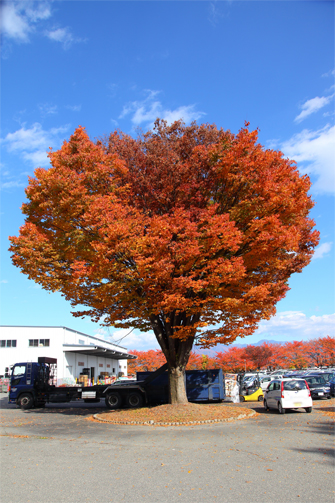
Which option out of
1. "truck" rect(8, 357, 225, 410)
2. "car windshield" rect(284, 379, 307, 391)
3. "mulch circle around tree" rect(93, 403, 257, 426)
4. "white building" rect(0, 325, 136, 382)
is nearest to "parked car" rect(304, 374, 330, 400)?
"truck" rect(8, 357, 225, 410)

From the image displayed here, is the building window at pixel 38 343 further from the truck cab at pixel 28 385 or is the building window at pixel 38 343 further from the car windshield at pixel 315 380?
the car windshield at pixel 315 380

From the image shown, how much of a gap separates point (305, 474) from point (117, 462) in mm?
3636

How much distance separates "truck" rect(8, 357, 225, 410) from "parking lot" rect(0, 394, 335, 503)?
7.75 metres

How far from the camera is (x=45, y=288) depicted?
46.4ft

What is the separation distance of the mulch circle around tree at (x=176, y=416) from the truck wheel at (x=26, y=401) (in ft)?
26.9

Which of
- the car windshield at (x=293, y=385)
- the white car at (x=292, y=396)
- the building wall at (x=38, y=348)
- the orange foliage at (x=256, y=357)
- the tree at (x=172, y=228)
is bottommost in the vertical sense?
the orange foliage at (x=256, y=357)

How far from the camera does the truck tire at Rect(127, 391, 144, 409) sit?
A: 19000mm

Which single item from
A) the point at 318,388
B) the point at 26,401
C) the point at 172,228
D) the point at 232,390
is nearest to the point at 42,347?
the point at 26,401

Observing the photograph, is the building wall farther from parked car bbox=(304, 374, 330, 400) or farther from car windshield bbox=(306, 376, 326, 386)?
parked car bbox=(304, 374, 330, 400)

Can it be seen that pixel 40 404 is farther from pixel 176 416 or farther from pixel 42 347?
pixel 42 347

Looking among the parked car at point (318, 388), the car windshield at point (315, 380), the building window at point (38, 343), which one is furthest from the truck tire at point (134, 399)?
the building window at point (38, 343)

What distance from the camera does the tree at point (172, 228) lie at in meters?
12.0

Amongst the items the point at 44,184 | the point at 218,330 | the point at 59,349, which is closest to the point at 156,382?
the point at 218,330

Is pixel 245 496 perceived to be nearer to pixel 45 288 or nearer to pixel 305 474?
pixel 305 474
